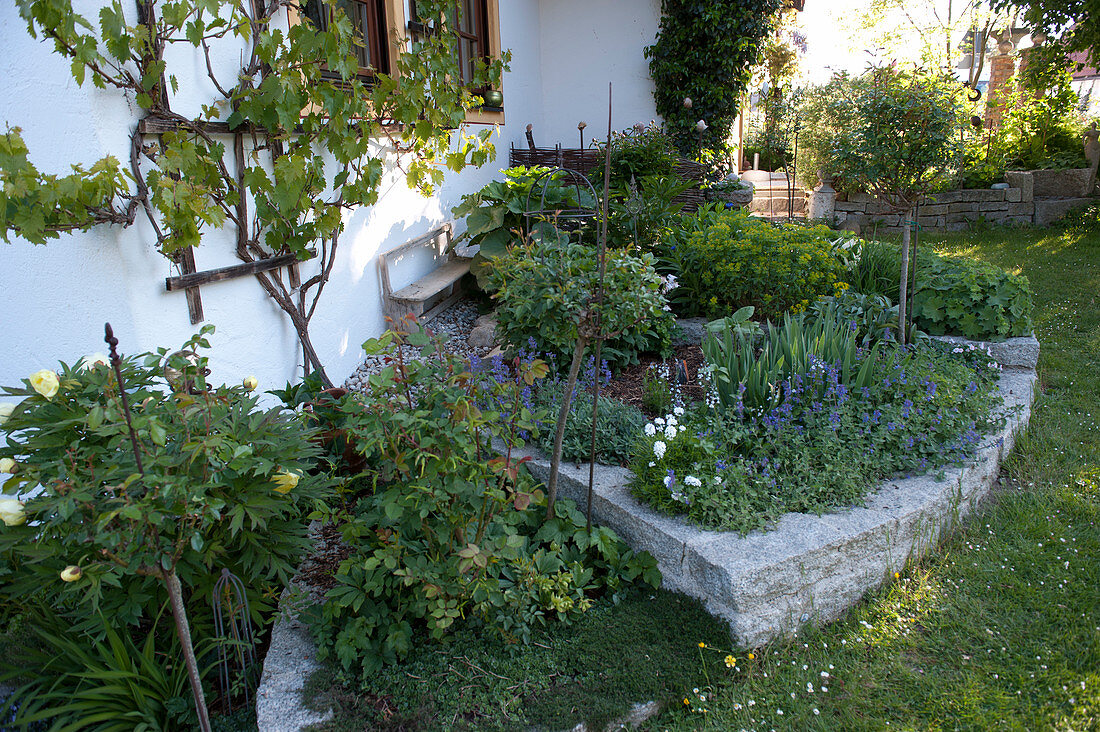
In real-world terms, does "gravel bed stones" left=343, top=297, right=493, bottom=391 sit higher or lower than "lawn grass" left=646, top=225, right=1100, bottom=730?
higher

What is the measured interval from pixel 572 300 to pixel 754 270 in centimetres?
182

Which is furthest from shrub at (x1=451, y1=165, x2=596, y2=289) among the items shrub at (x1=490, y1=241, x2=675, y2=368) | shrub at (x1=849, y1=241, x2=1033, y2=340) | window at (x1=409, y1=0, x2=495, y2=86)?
shrub at (x1=849, y1=241, x2=1033, y2=340)

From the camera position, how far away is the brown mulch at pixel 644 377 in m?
3.36

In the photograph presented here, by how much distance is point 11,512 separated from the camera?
1706mm

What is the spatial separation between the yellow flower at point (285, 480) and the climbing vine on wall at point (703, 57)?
703 cm

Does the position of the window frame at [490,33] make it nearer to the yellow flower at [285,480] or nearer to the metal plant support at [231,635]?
the yellow flower at [285,480]

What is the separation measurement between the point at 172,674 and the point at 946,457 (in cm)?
282

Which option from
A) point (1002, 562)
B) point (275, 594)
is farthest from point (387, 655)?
point (1002, 562)

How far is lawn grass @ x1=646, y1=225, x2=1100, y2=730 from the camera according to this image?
1.95 metres

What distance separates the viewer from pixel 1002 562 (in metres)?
2.54

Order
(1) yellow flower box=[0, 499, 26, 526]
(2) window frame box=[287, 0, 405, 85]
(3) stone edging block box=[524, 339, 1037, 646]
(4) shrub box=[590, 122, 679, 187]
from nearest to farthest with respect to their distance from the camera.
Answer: (1) yellow flower box=[0, 499, 26, 526], (3) stone edging block box=[524, 339, 1037, 646], (2) window frame box=[287, 0, 405, 85], (4) shrub box=[590, 122, 679, 187]

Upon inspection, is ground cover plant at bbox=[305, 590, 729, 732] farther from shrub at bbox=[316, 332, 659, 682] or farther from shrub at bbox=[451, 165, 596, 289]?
shrub at bbox=[451, 165, 596, 289]

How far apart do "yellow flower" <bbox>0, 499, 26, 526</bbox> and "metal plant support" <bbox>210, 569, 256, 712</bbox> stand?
19.1 inches

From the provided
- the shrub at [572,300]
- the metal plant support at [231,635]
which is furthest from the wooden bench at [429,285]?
the metal plant support at [231,635]
